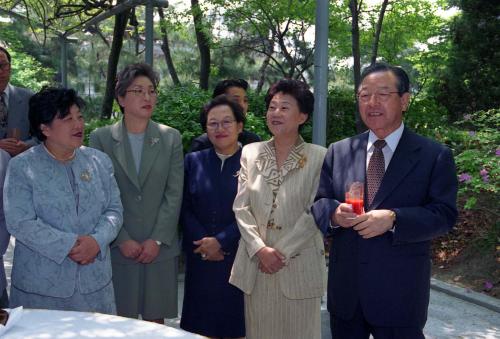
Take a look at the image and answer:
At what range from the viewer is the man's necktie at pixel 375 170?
2922mm

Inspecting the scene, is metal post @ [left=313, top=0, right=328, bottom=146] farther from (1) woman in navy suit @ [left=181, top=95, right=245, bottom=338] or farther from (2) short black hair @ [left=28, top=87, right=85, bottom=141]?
(2) short black hair @ [left=28, top=87, right=85, bottom=141]

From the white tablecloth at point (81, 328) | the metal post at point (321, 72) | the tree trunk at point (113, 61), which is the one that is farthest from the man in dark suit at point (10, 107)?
the tree trunk at point (113, 61)

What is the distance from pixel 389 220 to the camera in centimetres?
274

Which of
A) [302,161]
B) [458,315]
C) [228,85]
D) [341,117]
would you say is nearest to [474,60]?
[341,117]

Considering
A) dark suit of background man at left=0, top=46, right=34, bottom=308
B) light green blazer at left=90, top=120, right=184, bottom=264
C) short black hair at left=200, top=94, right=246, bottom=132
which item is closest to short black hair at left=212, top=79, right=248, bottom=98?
short black hair at left=200, top=94, right=246, bottom=132

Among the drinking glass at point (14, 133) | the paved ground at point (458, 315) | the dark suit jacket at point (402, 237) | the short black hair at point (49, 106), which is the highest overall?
the short black hair at point (49, 106)

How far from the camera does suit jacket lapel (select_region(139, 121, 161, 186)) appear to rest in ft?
12.6

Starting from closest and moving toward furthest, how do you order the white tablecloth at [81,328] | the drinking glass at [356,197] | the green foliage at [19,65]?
the white tablecloth at [81,328]
the drinking glass at [356,197]
the green foliage at [19,65]

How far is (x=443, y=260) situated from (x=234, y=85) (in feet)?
12.8

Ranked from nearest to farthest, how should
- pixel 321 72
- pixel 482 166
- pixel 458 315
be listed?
pixel 321 72
pixel 458 315
pixel 482 166

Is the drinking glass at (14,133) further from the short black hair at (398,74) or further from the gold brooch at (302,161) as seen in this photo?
the short black hair at (398,74)

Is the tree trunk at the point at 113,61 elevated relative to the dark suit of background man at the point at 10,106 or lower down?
elevated

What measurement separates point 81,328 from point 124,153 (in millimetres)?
1625

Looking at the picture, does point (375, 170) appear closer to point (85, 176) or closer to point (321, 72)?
point (85, 176)
